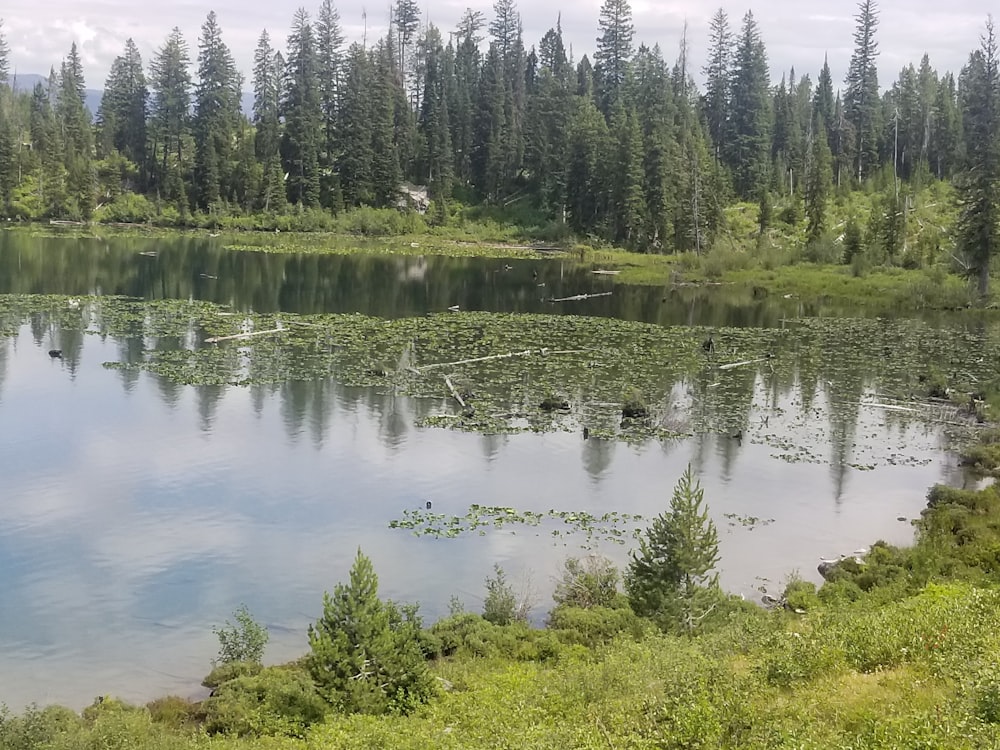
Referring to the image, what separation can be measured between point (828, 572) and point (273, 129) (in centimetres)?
11180

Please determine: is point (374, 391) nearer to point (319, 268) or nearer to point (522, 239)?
point (319, 268)

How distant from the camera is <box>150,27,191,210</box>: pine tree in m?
123

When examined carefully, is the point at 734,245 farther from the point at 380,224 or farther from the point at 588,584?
the point at 588,584

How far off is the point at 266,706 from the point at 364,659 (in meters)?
1.93

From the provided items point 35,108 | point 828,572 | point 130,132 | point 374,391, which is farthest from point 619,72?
point 828,572

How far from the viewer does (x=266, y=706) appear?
1625 centimetres

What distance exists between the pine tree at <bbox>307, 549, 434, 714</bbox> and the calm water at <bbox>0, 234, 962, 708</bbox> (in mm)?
4564

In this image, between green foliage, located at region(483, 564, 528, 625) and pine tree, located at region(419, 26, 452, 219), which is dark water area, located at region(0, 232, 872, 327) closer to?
pine tree, located at region(419, 26, 452, 219)

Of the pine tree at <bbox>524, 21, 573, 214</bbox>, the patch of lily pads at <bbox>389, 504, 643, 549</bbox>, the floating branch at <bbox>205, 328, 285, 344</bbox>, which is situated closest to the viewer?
the patch of lily pads at <bbox>389, 504, 643, 549</bbox>

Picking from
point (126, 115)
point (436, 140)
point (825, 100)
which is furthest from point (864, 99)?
point (126, 115)

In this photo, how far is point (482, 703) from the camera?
15008 mm

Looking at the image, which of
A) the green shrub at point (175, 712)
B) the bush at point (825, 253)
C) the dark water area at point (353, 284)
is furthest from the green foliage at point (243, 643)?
the bush at point (825, 253)

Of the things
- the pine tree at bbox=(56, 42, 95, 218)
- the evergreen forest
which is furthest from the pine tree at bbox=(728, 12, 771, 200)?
the pine tree at bbox=(56, 42, 95, 218)

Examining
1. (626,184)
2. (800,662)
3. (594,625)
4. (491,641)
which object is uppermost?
(626,184)
